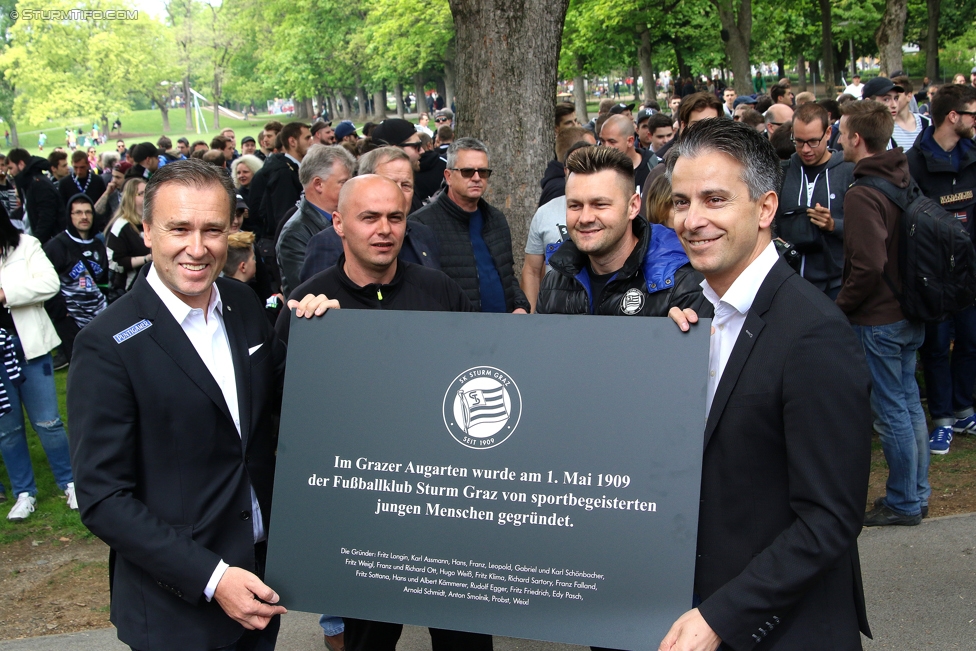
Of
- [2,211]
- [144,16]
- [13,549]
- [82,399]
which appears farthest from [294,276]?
[144,16]

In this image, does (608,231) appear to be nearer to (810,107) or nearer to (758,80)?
(810,107)

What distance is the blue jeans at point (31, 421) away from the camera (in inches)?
243

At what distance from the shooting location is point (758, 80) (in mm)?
42688

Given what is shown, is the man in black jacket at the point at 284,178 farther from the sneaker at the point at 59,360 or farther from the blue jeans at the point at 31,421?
the blue jeans at the point at 31,421

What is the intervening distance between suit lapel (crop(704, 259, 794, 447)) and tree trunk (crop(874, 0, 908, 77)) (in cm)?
2176

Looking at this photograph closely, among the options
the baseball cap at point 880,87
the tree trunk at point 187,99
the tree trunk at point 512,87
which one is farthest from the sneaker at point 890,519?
the tree trunk at point 187,99

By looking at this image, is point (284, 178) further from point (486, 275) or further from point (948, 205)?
point (948, 205)

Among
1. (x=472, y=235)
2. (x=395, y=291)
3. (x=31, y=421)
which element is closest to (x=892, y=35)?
(x=472, y=235)

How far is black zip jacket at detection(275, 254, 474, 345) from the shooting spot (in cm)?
359

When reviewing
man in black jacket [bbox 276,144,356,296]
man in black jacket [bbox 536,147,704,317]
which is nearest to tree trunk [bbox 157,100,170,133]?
man in black jacket [bbox 276,144,356,296]

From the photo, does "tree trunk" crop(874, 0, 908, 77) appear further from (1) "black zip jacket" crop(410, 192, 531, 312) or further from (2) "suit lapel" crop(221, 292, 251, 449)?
(2) "suit lapel" crop(221, 292, 251, 449)

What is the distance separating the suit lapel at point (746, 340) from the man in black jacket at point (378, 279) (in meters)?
1.48

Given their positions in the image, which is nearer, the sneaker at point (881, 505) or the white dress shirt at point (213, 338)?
the white dress shirt at point (213, 338)

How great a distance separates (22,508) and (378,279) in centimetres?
416
